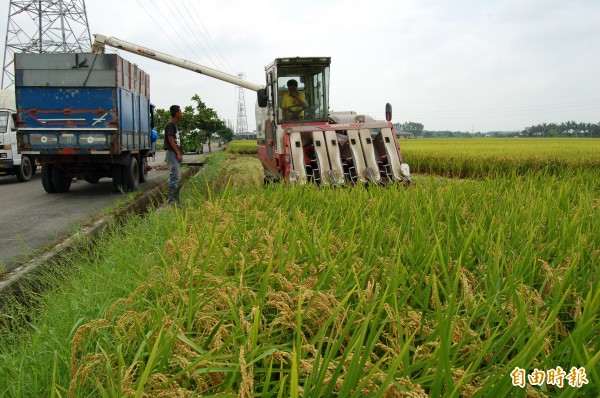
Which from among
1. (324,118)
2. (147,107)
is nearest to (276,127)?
(324,118)

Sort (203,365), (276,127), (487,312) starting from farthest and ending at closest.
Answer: (276,127)
(487,312)
(203,365)

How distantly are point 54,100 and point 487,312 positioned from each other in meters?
11.5

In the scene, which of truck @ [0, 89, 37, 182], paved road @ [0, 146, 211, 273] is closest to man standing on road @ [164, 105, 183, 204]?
paved road @ [0, 146, 211, 273]

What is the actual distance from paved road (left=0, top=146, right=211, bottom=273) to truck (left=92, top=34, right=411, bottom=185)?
344 cm

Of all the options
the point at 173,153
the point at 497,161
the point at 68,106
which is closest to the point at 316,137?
the point at 173,153

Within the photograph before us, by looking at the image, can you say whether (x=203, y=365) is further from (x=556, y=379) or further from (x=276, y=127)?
(x=276, y=127)

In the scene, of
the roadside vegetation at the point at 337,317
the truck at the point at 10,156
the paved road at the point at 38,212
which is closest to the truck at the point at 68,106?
the paved road at the point at 38,212

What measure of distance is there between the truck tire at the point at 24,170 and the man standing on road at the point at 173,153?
789 centimetres

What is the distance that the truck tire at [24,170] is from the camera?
51.6 ft

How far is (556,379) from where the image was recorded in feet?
5.16

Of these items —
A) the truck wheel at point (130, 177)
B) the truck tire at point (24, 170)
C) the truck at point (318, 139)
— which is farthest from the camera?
the truck tire at point (24, 170)

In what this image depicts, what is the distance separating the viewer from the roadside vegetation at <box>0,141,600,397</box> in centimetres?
157

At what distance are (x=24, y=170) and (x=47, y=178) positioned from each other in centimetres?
450

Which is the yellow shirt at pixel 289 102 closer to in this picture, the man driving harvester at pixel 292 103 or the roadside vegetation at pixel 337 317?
the man driving harvester at pixel 292 103
